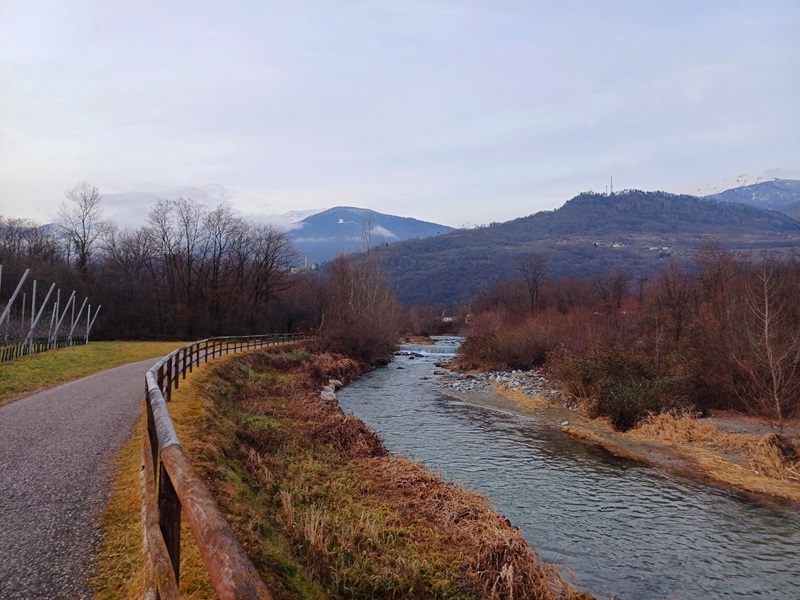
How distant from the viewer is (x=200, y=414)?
39.5 feet

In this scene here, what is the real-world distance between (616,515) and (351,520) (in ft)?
20.4

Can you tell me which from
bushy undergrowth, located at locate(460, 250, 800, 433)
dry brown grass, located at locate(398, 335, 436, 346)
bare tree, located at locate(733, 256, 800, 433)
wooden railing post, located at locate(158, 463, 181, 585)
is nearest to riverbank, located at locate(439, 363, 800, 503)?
bushy undergrowth, located at locate(460, 250, 800, 433)

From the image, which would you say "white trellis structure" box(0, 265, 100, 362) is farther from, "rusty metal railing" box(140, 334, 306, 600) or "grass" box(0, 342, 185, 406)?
"rusty metal railing" box(140, 334, 306, 600)

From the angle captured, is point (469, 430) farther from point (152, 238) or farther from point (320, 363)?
point (152, 238)

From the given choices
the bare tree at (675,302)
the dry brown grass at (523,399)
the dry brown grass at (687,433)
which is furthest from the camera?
the bare tree at (675,302)

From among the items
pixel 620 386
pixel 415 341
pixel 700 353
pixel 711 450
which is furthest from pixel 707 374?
pixel 415 341

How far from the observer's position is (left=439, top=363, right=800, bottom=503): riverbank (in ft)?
46.0

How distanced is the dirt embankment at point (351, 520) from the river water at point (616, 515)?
1.44m

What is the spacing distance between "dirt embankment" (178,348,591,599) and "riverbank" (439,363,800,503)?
26.6 feet

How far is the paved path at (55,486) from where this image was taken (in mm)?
4426

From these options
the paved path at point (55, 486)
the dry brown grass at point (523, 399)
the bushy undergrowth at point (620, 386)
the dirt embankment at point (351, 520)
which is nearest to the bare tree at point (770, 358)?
the bushy undergrowth at point (620, 386)

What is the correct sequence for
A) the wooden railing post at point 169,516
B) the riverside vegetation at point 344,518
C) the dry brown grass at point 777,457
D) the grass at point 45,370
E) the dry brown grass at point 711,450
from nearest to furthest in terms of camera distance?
1. the wooden railing post at point 169,516
2. the riverside vegetation at point 344,518
3. the dry brown grass at point 711,450
4. the dry brown grass at point 777,457
5. the grass at point 45,370

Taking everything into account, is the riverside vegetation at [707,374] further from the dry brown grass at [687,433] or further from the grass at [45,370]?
the grass at [45,370]

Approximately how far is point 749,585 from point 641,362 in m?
16.0
